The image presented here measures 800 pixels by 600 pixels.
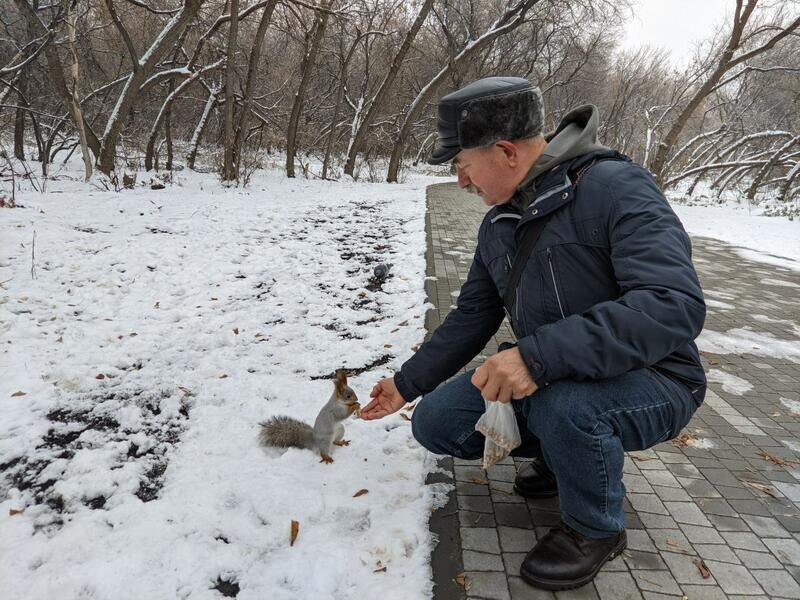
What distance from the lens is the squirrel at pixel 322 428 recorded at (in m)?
2.71

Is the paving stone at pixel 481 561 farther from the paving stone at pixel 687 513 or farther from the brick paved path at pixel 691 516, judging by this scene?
the paving stone at pixel 687 513

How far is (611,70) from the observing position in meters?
38.0

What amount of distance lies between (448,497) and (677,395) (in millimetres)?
1271

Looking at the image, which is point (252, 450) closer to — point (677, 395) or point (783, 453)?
point (677, 395)

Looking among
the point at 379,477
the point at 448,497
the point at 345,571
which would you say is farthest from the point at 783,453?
the point at 345,571

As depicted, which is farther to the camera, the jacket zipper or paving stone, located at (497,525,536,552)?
paving stone, located at (497,525,536,552)

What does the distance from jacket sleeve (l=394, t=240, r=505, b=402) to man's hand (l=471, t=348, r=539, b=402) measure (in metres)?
0.66

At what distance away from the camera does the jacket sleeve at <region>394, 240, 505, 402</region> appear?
2436 millimetres

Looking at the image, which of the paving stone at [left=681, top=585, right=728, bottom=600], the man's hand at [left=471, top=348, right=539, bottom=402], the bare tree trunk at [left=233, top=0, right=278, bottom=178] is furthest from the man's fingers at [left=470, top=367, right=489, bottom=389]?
the bare tree trunk at [left=233, top=0, right=278, bottom=178]

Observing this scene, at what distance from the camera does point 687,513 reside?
251cm

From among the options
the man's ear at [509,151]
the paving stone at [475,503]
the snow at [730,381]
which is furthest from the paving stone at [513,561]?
the snow at [730,381]

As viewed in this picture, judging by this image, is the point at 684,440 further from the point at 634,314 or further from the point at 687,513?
the point at 634,314

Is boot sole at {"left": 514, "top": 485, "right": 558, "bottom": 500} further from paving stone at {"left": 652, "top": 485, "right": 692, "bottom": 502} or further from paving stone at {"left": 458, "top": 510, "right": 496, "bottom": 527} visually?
paving stone at {"left": 652, "top": 485, "right": 692, "bottom": 502}

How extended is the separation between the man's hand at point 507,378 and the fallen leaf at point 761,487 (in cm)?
206
